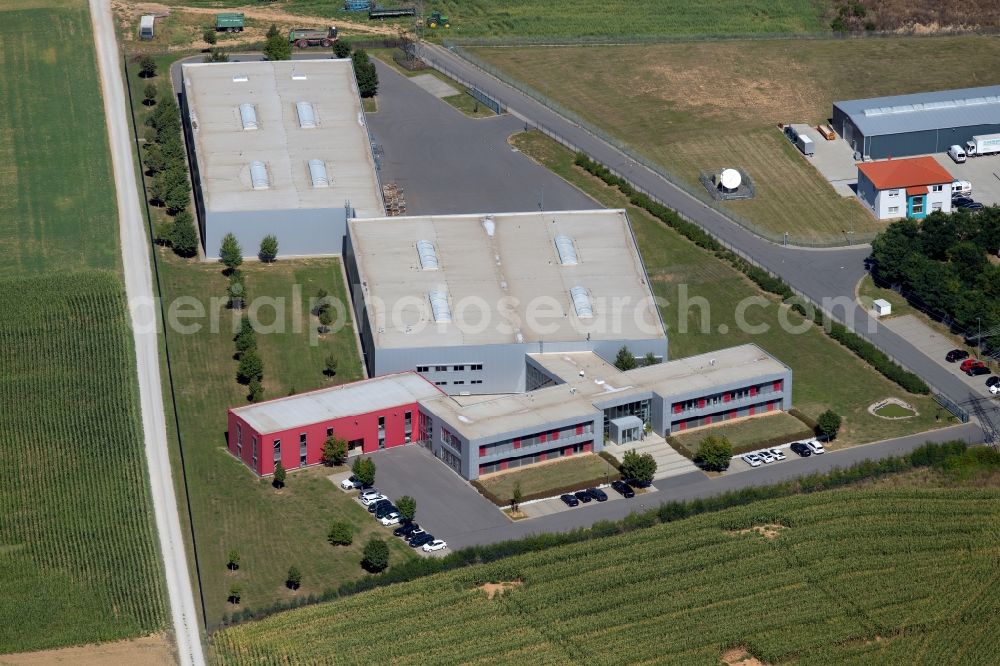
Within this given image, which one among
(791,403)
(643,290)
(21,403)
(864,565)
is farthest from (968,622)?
(21,403)

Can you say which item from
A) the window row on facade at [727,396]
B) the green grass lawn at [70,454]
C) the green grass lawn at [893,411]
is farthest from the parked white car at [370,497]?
the green grass lawn at [893,411]

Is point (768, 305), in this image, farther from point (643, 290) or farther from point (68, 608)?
point (68, 608)

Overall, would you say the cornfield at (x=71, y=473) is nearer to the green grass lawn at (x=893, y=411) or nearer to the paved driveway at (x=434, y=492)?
the paved driveway at (x=434, y=492)

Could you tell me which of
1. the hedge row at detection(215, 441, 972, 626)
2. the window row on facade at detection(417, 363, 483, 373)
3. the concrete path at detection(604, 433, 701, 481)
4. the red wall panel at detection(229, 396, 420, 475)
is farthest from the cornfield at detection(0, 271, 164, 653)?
the concrete path at detection(604, 433, 701, 481)

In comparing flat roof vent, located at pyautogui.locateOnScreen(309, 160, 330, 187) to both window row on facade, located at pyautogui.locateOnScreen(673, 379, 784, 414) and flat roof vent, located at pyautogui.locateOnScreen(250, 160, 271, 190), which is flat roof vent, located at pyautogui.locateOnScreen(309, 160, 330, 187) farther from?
window row on facade, located at pyautogui.locateOnScreen(673, 379, 784, 414)

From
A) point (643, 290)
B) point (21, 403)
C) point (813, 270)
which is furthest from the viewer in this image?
point (813, 270)

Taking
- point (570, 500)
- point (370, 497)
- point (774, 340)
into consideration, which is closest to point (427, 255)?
point (774, 340)
